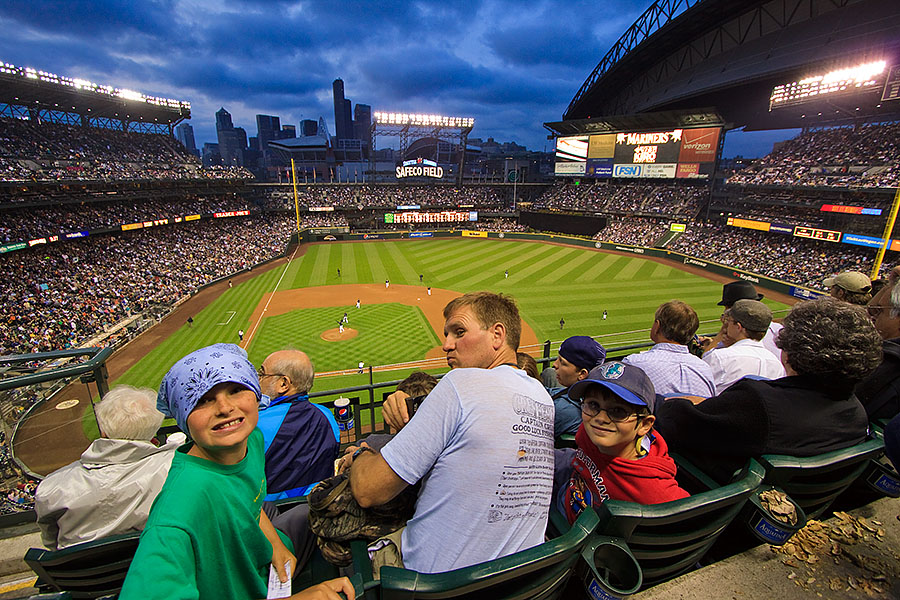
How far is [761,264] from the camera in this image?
1412 inches

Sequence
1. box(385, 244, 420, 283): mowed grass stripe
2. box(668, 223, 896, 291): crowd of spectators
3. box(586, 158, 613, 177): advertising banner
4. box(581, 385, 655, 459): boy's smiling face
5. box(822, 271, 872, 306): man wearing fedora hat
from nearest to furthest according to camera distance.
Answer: box(581, 385, 655, 459): boy's smiling face
box(822, 271, 872, 306): man wearing fedora hat
box(668, 223, 896, 291): crowd of spectators
box(385, 244, 420, 283): mowed grass stripe
box(586, 158, 613, 177): advertising banner

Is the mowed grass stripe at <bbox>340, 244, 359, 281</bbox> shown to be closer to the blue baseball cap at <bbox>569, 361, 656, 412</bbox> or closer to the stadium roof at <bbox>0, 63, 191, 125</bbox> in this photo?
the stadium roof at <bbox>0, 63, 191, 125</bbox>

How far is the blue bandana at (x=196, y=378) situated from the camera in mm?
1981

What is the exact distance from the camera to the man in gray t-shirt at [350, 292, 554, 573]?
1.84 metres

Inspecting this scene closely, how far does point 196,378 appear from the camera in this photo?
203cm

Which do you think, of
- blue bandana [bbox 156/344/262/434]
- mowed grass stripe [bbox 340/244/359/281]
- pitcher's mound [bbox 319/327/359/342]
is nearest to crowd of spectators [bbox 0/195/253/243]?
mowed grass stripe [bbox 340/244/359/281]

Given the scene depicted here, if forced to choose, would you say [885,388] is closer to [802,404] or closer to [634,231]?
[802,404]

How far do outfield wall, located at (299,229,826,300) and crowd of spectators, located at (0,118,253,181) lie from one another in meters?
18.1

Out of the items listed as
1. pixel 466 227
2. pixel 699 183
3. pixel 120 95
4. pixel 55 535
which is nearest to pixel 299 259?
pixel 120 95

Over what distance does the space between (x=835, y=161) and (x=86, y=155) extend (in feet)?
251

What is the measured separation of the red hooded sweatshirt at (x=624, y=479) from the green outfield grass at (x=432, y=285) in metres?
17.1

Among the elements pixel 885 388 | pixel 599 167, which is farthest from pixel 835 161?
pixel 885 388

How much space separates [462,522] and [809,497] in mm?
2564

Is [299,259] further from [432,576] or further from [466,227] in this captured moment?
[432,576]
